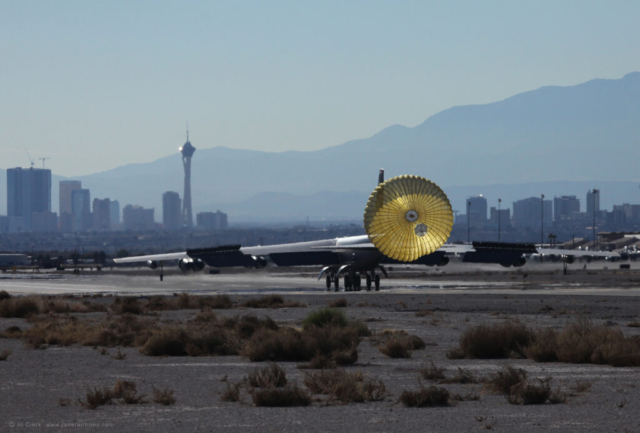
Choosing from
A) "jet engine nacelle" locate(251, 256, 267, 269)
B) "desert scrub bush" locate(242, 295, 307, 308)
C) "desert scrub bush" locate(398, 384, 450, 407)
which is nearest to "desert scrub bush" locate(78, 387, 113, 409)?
"desert scrub bush" locate(398, 384, 450, 407)

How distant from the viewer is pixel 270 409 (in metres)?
16.9

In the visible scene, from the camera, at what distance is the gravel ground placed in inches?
604

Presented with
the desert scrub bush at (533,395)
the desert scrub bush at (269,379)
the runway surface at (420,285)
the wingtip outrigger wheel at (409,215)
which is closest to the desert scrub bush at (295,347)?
Answer: the desert scrub bush at (269,379)

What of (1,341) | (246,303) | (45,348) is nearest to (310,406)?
(45,348)

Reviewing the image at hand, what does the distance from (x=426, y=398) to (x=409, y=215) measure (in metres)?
43.2

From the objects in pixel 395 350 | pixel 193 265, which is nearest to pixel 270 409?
pixel 395 350

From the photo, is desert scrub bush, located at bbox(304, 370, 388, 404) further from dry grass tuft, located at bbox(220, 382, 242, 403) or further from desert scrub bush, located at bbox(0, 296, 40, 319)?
desert scrub bush, located at bbox(0, 296, 40, 319)

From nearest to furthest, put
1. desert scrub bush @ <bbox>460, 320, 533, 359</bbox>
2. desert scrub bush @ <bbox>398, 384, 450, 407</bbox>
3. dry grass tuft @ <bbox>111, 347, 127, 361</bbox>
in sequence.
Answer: desert scrub bush @ <bbox>398, 384, 450, 407</bbox>
desert scrub bush @ <bbox>460, 320, 533, 359</bbox>
dry grass tuft @ <bbox>111, 347, 127, 361</bbox>

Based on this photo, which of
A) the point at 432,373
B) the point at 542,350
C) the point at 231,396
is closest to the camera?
the point at 231,396

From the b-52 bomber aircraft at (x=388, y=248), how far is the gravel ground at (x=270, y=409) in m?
26.1

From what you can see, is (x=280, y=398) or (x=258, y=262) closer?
(x=280, y=398)

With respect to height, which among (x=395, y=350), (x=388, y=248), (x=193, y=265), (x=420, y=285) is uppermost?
(x=388, y=248)

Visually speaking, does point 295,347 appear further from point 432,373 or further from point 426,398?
point 426,398

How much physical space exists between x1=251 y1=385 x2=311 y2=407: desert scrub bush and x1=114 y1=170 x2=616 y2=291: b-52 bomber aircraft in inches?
1645
